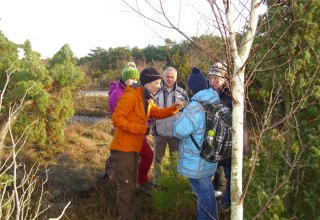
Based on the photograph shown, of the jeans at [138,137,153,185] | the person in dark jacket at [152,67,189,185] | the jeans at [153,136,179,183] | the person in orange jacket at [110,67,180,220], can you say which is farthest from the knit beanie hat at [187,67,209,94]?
the jeans at [153,136,179,183]

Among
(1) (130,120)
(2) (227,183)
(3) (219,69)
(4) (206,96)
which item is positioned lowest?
(2) (227,183)

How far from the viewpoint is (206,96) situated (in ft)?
10.7

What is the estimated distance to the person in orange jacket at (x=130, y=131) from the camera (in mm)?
3750

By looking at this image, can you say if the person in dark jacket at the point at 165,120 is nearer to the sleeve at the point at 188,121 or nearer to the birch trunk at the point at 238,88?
the sleeve at the point at 188,121

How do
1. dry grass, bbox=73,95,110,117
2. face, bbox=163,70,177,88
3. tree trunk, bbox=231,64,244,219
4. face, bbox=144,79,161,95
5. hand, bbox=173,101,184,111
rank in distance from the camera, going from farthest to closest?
dry grass, bbox=73,95,110,117 → face, bbox=163,70,177,88 → hand, bbox=173,101,184,111 → face, bbox=144,79,161,95 → tree trunk, bbox=231,64,244,219

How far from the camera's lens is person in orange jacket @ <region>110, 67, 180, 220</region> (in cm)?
375

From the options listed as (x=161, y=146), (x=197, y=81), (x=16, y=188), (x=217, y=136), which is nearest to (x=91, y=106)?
(x=161, y=146)

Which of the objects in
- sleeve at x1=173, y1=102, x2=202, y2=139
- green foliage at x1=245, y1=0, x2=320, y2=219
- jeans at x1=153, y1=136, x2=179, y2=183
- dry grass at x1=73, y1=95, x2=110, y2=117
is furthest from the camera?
dry grass at x1=73, y1=95, x2=110, y2=117

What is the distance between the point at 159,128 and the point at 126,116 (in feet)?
4.50

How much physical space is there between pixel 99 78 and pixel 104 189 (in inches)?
934

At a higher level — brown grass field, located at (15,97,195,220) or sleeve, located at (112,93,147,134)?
sleeve, located at (112,93,147,134)

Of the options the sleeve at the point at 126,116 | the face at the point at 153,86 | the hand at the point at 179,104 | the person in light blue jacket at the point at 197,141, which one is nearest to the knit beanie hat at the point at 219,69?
the person in light blue jacket at the point at 197,141

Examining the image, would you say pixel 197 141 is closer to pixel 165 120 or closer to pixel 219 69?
pixel 219 69

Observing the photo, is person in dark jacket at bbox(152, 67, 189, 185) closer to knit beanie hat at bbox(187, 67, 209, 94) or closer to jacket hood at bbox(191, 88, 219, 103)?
knit beanie hat at bbox(187, 67, 209, 94)
